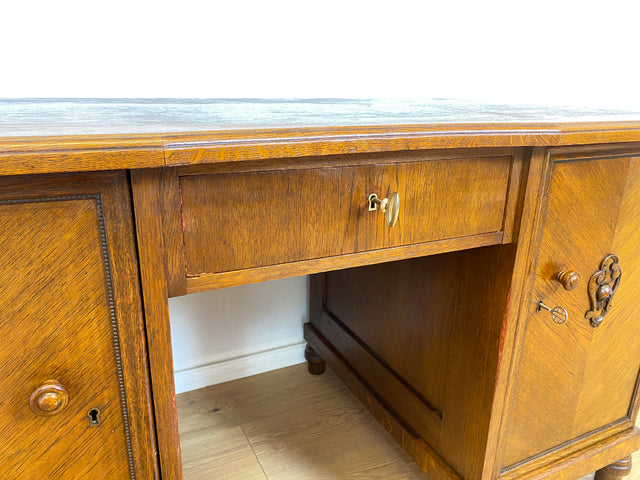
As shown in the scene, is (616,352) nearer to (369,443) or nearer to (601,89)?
(369,443)

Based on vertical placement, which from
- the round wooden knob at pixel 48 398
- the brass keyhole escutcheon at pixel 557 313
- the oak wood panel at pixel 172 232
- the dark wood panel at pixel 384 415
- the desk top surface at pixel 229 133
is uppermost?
the desk top surface at pixel 229 133

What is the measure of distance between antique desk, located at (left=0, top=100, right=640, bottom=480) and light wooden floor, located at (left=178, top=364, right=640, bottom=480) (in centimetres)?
17

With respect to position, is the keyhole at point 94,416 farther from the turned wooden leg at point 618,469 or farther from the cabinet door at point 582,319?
the turned wooden leg at point 618,469

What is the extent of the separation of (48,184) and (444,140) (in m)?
0.43

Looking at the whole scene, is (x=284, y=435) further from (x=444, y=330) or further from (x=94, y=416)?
(x=94, y=416)

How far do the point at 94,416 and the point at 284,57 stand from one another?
89 centimetres

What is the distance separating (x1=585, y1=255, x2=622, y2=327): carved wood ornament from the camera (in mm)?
826

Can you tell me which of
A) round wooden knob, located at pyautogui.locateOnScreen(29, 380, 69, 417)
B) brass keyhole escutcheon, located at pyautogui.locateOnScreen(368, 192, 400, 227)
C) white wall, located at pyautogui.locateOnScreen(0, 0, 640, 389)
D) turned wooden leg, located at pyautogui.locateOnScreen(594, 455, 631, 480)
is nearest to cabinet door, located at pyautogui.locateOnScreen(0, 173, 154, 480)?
round wooden knob, located at pyautogui.locateOnScreen(29, 380, 69, 417)

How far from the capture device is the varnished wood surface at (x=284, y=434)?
3.53 ft

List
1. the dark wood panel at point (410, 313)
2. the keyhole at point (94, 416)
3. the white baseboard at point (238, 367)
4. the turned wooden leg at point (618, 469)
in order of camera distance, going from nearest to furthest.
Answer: the keyhole at point (94, 416) < the dark wood panel at point (410, 313) < the turned wooden leg at point (618, 469) < the white baseboard at point (238, 367)

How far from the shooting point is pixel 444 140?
58cm

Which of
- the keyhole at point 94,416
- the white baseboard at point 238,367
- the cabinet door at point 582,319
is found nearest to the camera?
the keyhole at point 94,416

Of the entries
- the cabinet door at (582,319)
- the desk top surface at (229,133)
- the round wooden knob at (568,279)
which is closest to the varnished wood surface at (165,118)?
the desk top surface at (229,133)

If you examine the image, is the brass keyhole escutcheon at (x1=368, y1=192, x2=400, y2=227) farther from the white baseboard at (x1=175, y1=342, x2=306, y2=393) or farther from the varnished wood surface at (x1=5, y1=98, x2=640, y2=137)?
the white baseboard at (x1=175, y1=342, x2=306, y2=393)
